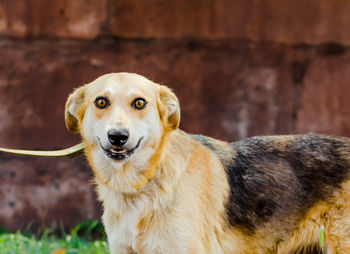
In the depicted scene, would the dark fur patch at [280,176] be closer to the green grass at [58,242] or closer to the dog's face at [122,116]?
the dog's face at [122,116]

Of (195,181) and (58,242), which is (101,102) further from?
(58,242)

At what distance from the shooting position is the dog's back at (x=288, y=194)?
440 cm

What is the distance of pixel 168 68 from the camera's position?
7039 mm

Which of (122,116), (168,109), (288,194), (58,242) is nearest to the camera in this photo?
(122,116)

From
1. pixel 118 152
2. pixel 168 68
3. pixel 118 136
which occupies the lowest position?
pixel 118 152

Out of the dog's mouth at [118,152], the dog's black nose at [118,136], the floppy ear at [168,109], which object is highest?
the floppy ear at [168,109]

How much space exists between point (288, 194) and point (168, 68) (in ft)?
9.69

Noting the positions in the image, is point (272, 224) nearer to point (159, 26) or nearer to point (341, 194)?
point (341, 194)

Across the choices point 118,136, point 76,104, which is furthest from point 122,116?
point 76,104

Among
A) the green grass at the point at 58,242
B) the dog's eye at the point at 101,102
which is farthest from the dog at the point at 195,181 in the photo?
the green grass at the point at 58,242

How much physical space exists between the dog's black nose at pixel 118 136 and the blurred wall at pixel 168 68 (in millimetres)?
3213

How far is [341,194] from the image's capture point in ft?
14.5

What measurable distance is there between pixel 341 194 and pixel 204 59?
3.07 meters

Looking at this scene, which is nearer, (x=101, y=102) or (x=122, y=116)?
(x=122, y=116)
